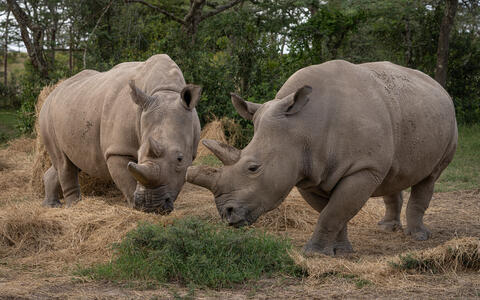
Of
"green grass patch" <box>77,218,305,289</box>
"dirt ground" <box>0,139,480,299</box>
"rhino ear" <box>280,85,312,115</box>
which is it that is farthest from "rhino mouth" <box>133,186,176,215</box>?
"rhino ear" <box>280,85,312,115</box>

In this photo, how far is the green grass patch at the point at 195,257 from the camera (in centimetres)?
454

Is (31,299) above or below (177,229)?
below

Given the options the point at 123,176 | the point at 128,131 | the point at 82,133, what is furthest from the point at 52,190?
the point at 128,131

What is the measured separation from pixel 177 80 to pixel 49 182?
2.66 meters

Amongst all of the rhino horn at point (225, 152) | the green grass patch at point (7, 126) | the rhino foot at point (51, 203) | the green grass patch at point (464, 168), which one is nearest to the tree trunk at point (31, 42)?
the green grass patch at point (7, 126)

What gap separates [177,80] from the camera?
23.3ft

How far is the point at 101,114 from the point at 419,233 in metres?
3.72

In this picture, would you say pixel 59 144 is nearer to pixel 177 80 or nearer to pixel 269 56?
pixel 177 80

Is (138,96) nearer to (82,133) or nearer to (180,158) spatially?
(180,158)

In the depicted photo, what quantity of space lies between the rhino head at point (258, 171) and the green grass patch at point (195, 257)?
0.20 metres

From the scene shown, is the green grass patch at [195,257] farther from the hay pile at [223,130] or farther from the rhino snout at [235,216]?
the hay pile at [223,130]

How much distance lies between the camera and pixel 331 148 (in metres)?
5.36

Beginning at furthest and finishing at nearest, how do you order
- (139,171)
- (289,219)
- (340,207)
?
(289,219) → (139,171) → (340,207)

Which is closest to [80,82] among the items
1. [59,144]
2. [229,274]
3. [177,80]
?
[59,144]
